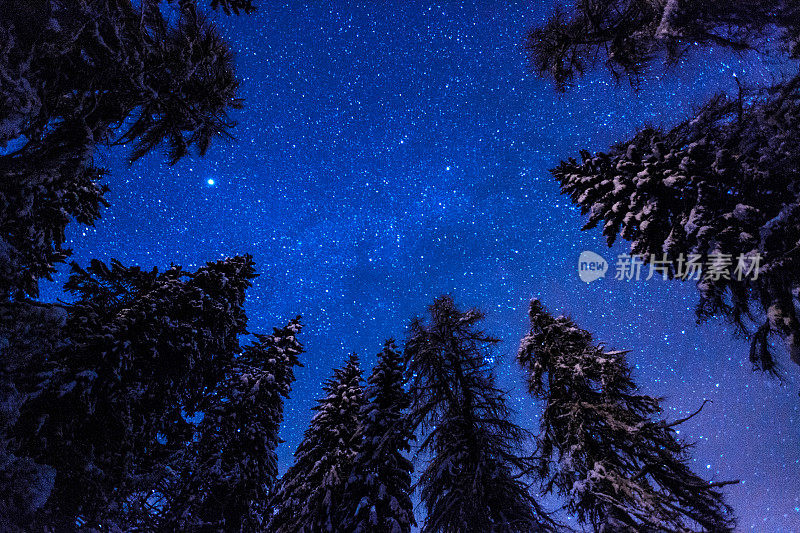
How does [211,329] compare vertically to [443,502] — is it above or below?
above

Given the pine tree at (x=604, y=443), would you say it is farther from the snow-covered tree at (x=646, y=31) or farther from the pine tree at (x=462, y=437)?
the snow-covered tree at (x=646, y=31)

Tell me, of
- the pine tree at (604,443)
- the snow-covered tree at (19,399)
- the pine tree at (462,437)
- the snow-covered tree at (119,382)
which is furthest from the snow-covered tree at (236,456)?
the pine tree at (604,443)

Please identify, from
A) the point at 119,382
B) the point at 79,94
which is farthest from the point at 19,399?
the point at 79,94

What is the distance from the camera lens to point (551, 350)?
9.86 m

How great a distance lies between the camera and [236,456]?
37.0 feet

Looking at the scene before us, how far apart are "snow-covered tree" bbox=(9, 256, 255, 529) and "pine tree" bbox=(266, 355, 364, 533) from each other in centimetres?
378

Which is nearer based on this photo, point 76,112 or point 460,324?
point 76,112

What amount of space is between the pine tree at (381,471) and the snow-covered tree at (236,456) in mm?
3854

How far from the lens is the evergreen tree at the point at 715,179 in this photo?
5.37 m

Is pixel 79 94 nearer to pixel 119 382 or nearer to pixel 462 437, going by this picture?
pixel 119 382

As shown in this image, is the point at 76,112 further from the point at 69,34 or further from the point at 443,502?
the point at 443,502

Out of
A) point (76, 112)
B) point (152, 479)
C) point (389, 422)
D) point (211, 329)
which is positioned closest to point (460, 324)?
point (389, 422)

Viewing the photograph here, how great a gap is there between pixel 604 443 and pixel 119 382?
1173cm

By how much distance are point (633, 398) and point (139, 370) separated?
13.0 meters
